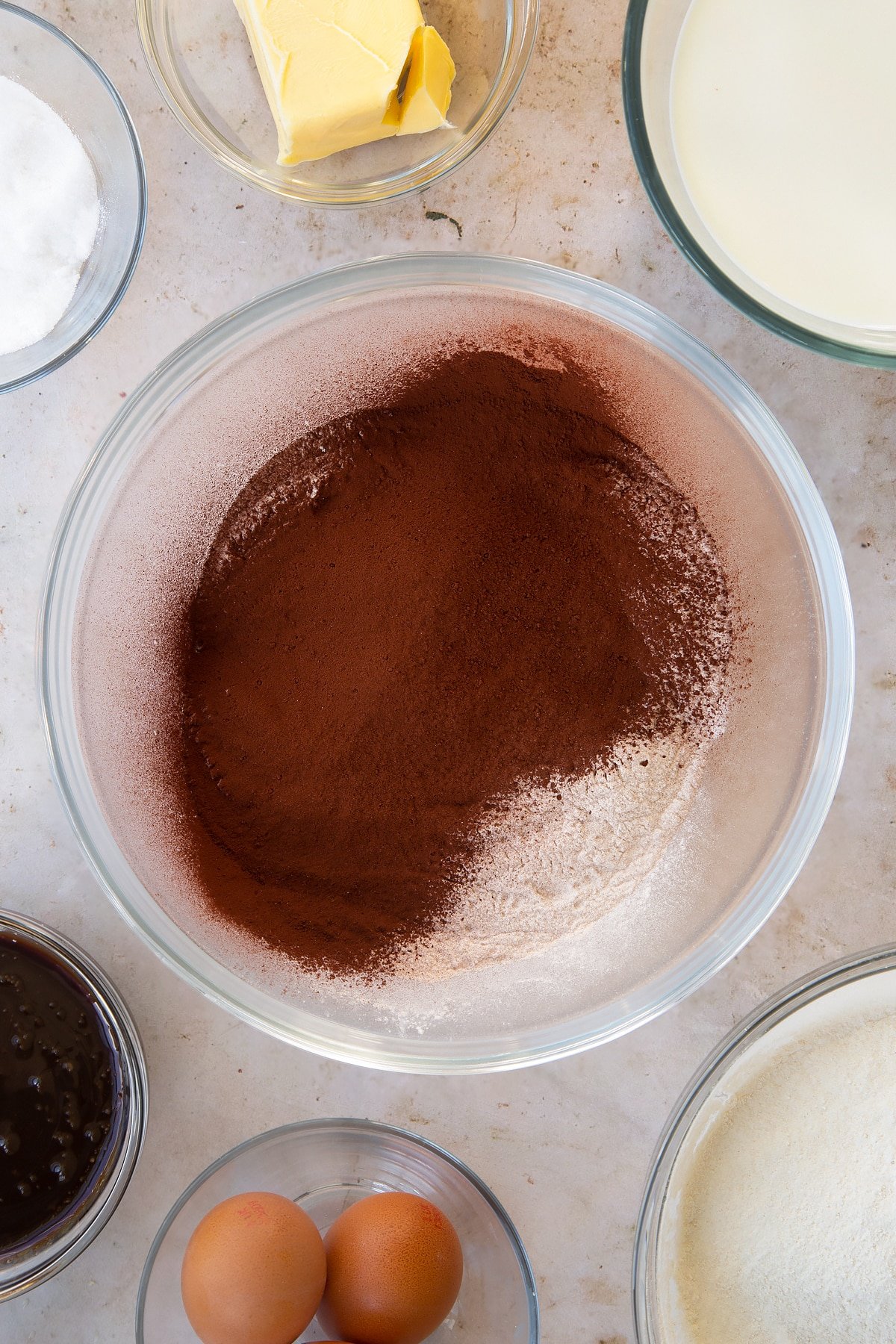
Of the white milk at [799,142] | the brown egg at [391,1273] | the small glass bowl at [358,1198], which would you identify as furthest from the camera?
the small glass bowl at [358,1198]

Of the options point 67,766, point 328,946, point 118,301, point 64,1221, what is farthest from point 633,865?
point 118,301

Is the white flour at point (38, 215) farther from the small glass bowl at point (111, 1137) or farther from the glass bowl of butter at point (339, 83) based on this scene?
the small glass bowl at point (111, 1137)

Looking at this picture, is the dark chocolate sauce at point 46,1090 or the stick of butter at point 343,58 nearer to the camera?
the stick of butter at point 343,58

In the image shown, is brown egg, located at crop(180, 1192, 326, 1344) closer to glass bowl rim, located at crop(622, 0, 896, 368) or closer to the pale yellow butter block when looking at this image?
glass bowl rim, located at crop(622, 0, 896, 368)

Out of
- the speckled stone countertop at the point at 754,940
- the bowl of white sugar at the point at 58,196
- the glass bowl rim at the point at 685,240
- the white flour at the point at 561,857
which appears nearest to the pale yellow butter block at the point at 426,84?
the speckled stone countertop at the point at 754,940

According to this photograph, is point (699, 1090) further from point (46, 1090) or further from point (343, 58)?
point (343, 58)

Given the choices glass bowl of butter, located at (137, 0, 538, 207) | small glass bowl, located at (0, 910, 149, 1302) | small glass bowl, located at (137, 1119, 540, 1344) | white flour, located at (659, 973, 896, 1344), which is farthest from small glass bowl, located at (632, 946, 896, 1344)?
glass bowl of butter, located at (137, 0, 538, 207)
